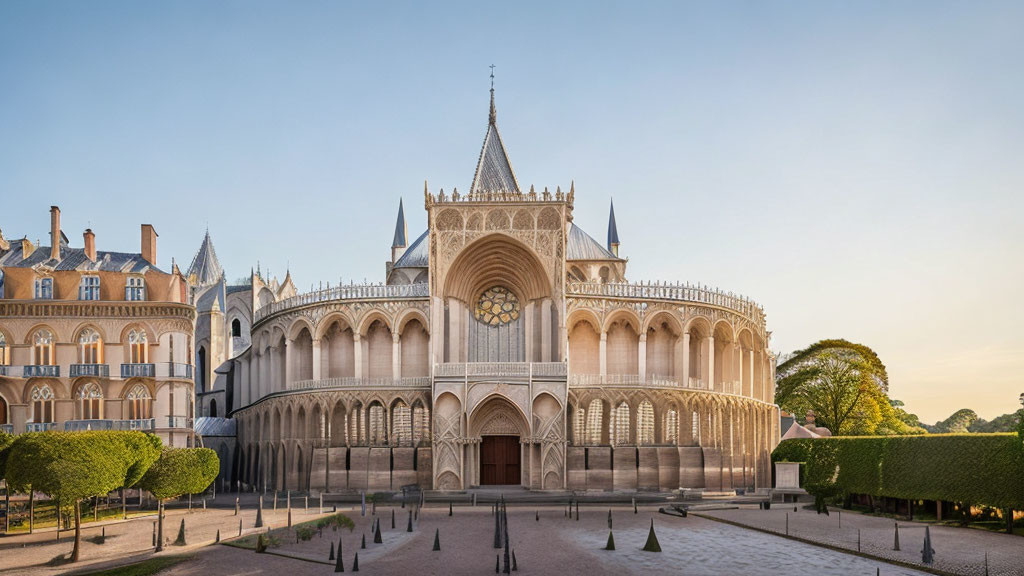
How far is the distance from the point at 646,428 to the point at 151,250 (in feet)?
111

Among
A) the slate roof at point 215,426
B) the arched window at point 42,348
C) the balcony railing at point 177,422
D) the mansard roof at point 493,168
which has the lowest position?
the slate roof at point 215,426

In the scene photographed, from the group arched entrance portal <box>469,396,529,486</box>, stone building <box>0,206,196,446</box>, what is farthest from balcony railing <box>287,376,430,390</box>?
stone building <box>0,206,196,446</box>

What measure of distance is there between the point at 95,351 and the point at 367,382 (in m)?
16.9

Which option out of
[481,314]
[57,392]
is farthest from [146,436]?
[481,314]

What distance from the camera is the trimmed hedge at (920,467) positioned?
38062mm

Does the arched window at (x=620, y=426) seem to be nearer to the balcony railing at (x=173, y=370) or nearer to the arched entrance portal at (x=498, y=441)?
the arched entrance portal at (x=498, y=441)

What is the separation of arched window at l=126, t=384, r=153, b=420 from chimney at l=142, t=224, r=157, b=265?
9224mm

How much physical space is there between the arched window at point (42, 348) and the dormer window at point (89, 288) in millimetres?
2821

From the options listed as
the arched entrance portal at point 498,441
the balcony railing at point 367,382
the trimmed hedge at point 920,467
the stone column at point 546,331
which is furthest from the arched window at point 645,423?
the balcony railing at point 367,382

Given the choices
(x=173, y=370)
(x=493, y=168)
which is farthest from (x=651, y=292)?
(x=173, y=370)

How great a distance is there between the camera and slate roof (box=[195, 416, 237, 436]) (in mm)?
75500

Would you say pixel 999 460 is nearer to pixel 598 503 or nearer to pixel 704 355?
pixel 598 503

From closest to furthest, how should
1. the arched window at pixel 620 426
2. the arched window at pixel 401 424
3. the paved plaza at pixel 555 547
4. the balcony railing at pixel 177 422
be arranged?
1. the paved plaza at pixel 555 547
2. the balcony railing at pixel 177 422
3. the arched window at pixel 620 426
4. the arched window at pixel 401 424

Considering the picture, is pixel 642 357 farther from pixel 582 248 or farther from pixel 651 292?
pixel 582 248
